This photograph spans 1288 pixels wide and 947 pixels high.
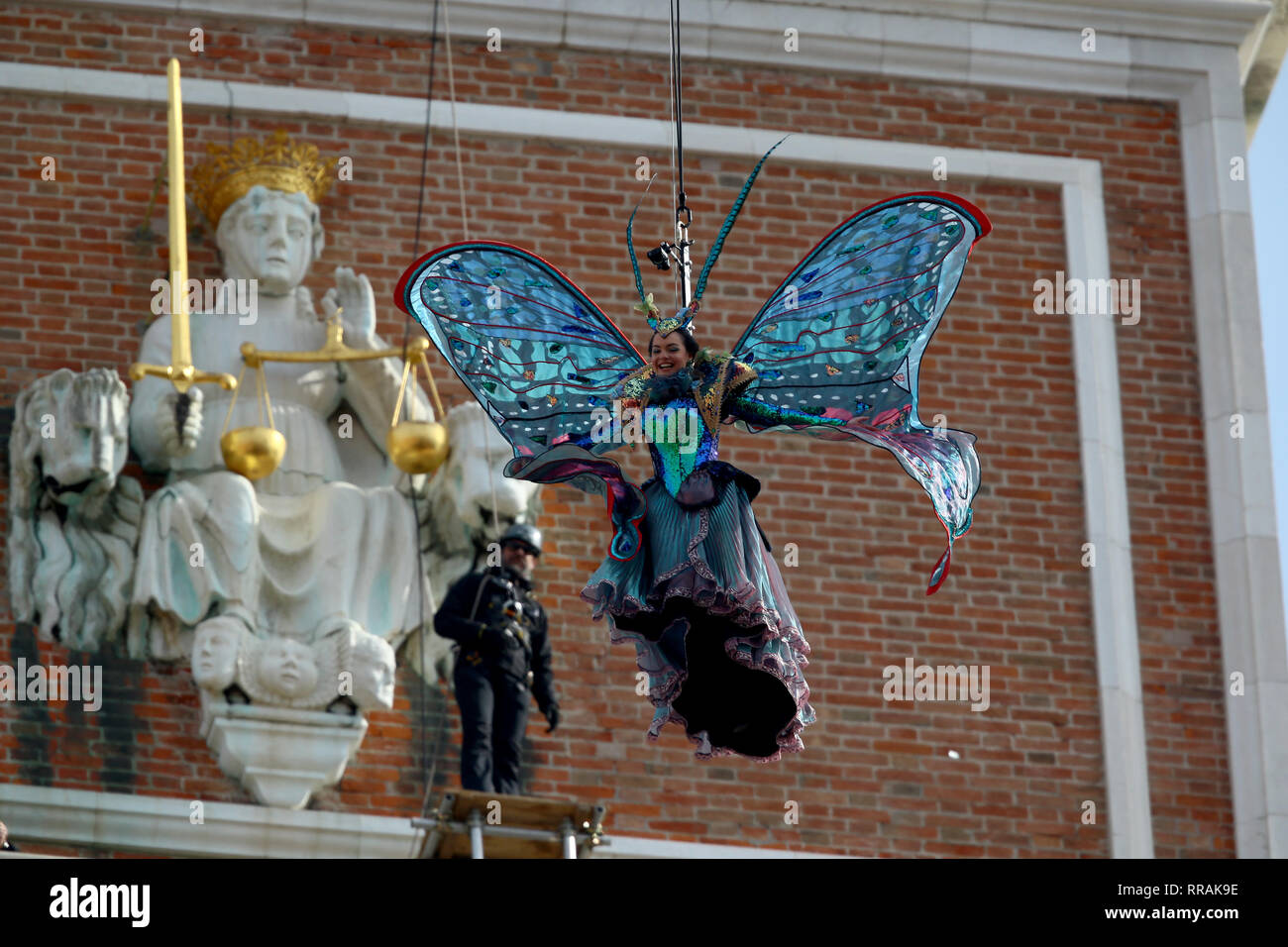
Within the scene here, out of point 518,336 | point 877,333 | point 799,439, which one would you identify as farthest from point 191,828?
point 877,333

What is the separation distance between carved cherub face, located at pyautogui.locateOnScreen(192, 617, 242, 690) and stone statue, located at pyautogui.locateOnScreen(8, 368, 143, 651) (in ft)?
1.42

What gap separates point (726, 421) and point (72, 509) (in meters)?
5.46

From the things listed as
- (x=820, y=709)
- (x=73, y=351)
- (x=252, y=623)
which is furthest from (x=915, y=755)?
(x=73, y=351)

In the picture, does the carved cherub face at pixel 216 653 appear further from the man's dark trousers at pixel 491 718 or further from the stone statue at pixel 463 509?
the man's dark trousers at pixel 491 718

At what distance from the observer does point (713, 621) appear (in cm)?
1205

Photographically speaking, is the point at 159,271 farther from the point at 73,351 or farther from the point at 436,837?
the point at 436,837

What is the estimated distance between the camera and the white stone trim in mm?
16312

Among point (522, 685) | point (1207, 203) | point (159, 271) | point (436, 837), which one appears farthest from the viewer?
point (1207, 203)

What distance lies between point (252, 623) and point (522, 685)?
1.26 m

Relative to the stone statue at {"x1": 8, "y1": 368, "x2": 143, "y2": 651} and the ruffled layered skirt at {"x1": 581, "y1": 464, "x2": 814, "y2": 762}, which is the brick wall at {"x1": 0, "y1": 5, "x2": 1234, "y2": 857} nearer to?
the stone statue at {"x1": 8, "y1": 368, "x2": 143, "y2": 651}

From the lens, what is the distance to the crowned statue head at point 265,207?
17.5 meters

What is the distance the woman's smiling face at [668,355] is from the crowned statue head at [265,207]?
5.50 meters

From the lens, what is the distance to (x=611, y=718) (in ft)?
56.2

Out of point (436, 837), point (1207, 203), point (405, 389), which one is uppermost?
point (1207, 203)
